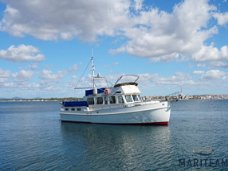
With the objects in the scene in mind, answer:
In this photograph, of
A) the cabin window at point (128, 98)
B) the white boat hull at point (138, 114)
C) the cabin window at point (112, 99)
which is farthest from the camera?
the cabin window at point (112, 99)

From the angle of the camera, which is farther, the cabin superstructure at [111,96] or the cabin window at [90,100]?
the cabin window at [90,100]

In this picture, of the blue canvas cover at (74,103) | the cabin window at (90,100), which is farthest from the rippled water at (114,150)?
the blue canvas cover at (74,103)

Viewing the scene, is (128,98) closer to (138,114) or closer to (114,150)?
(138,114)

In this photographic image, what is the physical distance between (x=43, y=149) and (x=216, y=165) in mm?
16672

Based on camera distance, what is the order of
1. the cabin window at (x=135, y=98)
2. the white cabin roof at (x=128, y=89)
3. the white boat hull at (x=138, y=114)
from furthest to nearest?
the cabin window at (x=135, y=98), the white cabin roof at (x=128, y=89), the white boat hull at (x=138, y=114)

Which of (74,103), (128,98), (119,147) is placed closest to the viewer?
(119,147)

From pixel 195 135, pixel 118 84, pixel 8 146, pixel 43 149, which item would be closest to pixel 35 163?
pixel 43 149

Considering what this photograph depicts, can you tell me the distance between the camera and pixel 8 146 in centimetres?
3284

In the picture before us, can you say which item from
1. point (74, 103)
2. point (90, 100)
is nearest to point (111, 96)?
point (90, 100)

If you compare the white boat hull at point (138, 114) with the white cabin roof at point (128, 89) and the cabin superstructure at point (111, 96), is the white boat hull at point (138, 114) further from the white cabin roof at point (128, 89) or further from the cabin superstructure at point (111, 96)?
the white cabin roof at point (128, 89)

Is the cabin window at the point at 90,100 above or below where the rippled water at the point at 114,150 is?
above

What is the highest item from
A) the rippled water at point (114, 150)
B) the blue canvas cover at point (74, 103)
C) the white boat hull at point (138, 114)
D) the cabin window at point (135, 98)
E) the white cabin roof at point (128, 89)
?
the white cabin roof at point (128, 89)

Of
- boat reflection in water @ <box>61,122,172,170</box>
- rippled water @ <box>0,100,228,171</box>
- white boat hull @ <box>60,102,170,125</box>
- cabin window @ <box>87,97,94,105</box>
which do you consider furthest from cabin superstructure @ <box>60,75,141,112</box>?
rippled water @ <box>0,100,228,171</box>

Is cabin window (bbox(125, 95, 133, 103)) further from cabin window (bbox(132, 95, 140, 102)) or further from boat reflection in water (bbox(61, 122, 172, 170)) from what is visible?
boat reflection in water (bbox(61, 122, 172, 170))
